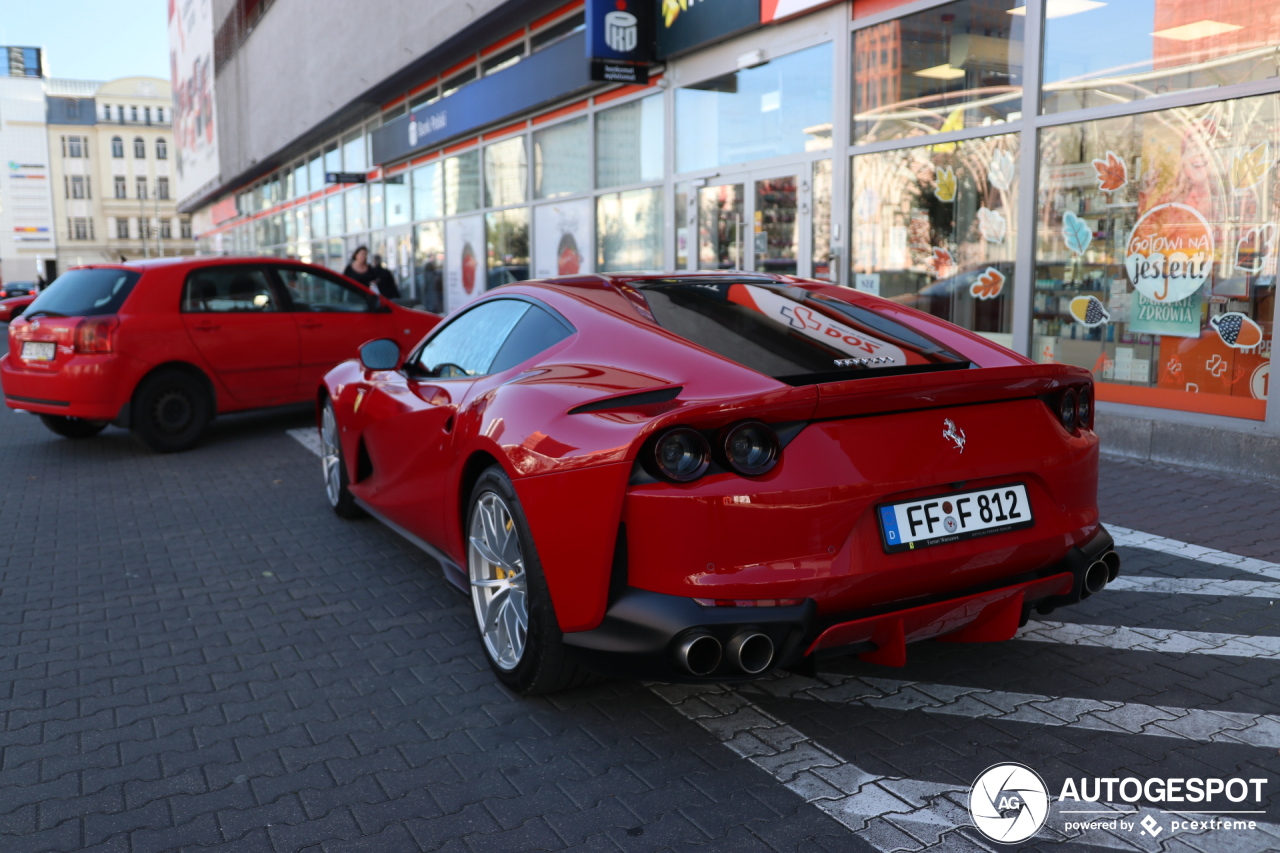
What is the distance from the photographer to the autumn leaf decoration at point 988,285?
891cm

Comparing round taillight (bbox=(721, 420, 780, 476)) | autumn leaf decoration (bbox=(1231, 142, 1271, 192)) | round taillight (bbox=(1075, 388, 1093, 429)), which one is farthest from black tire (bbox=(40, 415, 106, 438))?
autumn leaf decoration (bbox=(1231, 142, 1271, 192))

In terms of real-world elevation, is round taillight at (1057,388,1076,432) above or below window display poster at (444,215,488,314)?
below

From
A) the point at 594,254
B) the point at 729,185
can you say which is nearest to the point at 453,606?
the point at 729,185

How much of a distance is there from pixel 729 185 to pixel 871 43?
260cm

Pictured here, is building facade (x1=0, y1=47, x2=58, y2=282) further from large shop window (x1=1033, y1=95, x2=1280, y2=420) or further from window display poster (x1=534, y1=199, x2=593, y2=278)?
large shop window (x1=1033, y1=95, x2=1280, y2=420)

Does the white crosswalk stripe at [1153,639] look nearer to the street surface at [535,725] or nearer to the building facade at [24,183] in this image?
the street surface at [535,725]

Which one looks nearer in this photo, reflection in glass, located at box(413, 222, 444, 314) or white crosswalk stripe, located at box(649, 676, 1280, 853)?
white crosswalk stripe, located at box(649, 676, 1280, 853)

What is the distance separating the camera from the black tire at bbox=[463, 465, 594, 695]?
314cm

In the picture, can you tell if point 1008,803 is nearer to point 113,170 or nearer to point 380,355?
point 380,355

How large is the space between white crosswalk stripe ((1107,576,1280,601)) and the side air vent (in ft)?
8.47

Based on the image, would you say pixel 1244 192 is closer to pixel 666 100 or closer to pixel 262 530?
pixel 262 530

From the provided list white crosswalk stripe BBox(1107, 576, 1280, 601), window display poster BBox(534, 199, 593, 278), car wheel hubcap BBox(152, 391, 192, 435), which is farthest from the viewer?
window display poster BBox(534, 199, 593, 278)

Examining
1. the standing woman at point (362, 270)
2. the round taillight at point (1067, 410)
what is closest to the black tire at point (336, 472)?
the round taillight at point (1067, 410)

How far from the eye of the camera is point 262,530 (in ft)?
19.5
